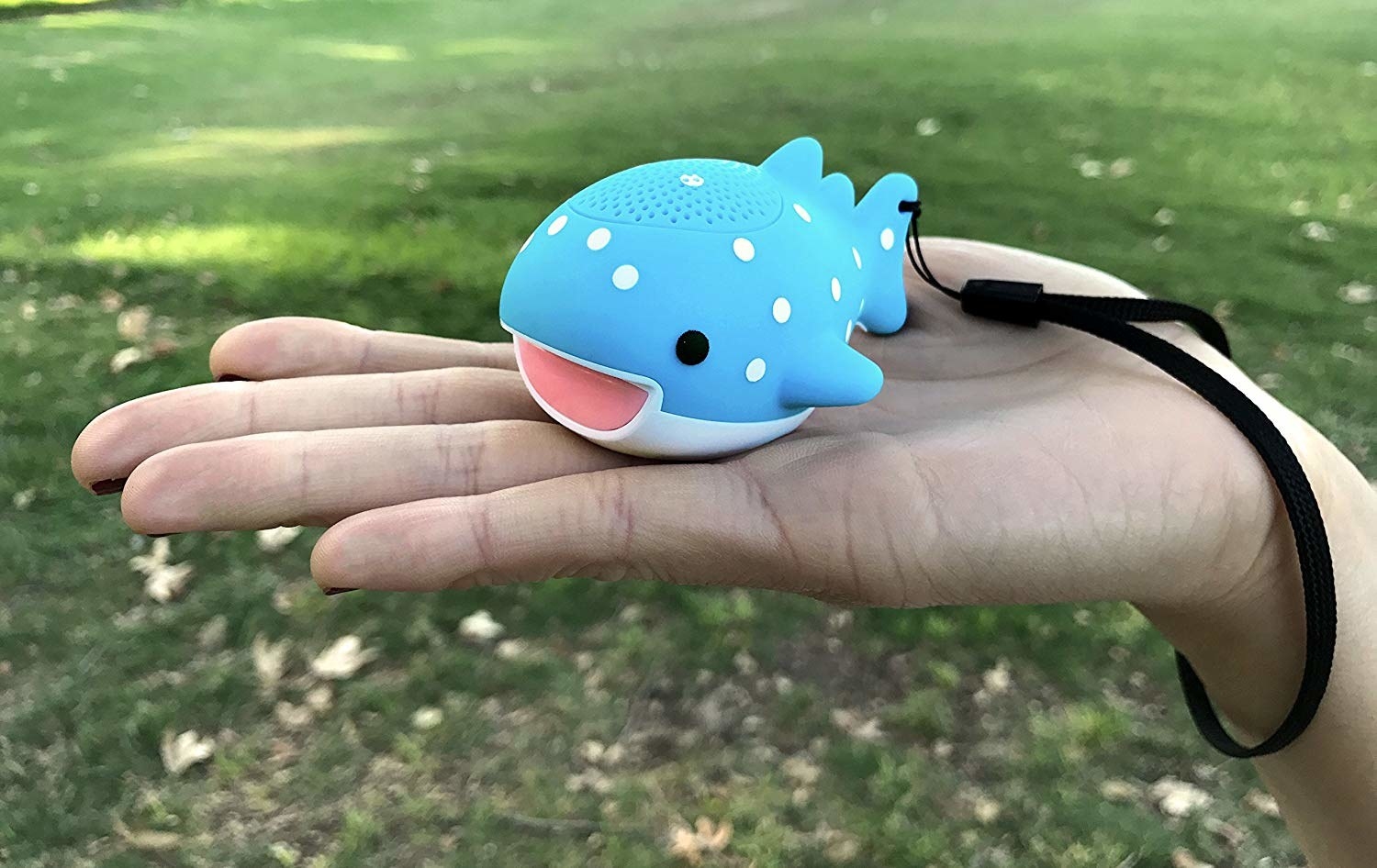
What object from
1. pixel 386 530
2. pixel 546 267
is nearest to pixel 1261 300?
pixel 546 267

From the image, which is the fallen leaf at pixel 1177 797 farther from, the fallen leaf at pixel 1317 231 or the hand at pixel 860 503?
the fallen leaf at pixel 1317 231

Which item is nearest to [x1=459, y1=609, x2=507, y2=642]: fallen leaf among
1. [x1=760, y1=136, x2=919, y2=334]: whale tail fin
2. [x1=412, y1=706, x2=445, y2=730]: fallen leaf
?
[x1=412, y1=706, x2=445, y2=730]: fallen leaf

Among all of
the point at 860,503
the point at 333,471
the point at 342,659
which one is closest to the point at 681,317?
the point at 860,503

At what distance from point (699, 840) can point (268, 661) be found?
1.20 meters

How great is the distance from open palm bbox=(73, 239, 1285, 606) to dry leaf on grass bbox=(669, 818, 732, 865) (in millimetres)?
953

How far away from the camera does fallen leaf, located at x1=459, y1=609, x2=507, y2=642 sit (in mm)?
2631

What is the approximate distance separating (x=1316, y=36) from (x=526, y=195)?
18.1 feet

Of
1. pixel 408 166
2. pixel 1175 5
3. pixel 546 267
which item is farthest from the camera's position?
pixel 1175 5

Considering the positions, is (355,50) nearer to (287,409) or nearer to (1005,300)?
(287,409)

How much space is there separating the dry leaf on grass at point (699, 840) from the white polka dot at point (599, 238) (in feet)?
4.63

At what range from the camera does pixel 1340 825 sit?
158 cm

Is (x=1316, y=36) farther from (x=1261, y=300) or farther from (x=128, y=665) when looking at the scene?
(x=128, y=665)

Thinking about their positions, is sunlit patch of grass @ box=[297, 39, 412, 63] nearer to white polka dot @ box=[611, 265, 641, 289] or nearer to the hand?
the hand

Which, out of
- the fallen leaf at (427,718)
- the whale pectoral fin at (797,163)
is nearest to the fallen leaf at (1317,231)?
the whale pectoral fin at (797,163)
